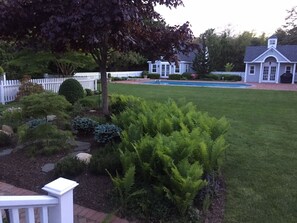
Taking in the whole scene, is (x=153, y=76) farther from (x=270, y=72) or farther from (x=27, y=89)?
(x=27, y=89)

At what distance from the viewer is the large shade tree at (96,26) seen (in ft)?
15.5

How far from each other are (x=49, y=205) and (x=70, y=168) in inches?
79.9

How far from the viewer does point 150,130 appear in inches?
179

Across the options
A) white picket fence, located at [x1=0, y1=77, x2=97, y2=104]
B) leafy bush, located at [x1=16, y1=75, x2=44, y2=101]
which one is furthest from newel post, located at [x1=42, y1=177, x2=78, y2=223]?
white picket fence, located at [x1=0, y1=77, x2=97, y2=104]

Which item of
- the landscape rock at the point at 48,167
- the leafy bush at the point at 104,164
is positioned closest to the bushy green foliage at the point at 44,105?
the landscape rock at the point at 48,167

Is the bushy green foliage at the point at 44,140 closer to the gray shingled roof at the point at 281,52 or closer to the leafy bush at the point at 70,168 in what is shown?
the leafy bush at the point at 70,168

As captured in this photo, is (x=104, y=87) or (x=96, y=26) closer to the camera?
(x=96, y=26)

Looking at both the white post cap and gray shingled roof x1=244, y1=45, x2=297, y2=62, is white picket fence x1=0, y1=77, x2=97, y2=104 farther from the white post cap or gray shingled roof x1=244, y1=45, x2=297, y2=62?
gray shingled roof x1=244, y1=45, x2=297, y2=62

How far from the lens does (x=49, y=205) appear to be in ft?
5.73

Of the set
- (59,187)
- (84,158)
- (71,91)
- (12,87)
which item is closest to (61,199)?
(59,187)

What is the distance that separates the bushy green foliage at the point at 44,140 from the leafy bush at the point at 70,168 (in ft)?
2.64

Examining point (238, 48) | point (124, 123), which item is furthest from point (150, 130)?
point (238, 48)

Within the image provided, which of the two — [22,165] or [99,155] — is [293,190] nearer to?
[99,155]

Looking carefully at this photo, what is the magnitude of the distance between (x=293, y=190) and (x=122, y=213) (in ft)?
7.84
